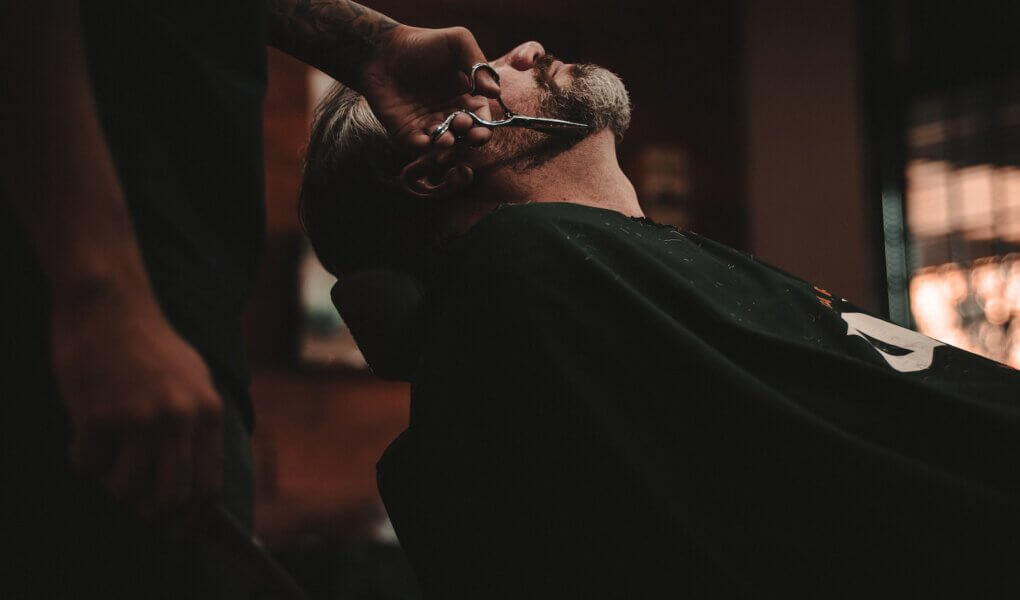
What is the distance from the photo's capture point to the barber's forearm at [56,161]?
0.40m

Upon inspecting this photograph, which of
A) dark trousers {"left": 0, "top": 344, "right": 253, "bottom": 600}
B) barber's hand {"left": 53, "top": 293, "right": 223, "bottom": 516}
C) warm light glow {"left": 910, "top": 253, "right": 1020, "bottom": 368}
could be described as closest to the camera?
barber's hand {"left": 53, "top": 293, "right": 223, "bottom": 516}

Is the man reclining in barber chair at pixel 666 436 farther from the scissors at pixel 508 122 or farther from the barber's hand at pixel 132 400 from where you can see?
the barber's hand at pixel 132 400

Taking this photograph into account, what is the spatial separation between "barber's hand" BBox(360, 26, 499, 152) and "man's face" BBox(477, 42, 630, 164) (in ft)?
0.22

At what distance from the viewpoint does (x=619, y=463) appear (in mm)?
723

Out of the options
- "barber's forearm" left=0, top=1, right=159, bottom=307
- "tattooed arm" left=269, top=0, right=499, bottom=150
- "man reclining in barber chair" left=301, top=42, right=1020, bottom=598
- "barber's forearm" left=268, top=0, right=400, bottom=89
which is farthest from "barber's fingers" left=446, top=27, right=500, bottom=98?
"barber's forearm" left=0, top=1, right=159, bottom=307

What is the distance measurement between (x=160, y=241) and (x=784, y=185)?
3421 mm

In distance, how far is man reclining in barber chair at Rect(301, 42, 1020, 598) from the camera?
672 millimetres

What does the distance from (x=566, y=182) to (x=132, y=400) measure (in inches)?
32.4

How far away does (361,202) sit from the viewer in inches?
46.1

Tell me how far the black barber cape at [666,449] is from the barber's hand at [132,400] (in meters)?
0.37

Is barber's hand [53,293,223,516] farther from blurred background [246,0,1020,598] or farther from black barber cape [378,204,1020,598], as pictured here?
blurred background [246,0,1020,598]

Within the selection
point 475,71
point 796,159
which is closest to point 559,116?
point 475,71

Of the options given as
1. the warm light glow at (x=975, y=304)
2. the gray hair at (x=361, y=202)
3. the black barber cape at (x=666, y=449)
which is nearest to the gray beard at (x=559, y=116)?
the gray hair at (x=361, y=202)

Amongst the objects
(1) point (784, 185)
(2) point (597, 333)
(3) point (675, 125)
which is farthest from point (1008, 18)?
(2) point (597, 333)
